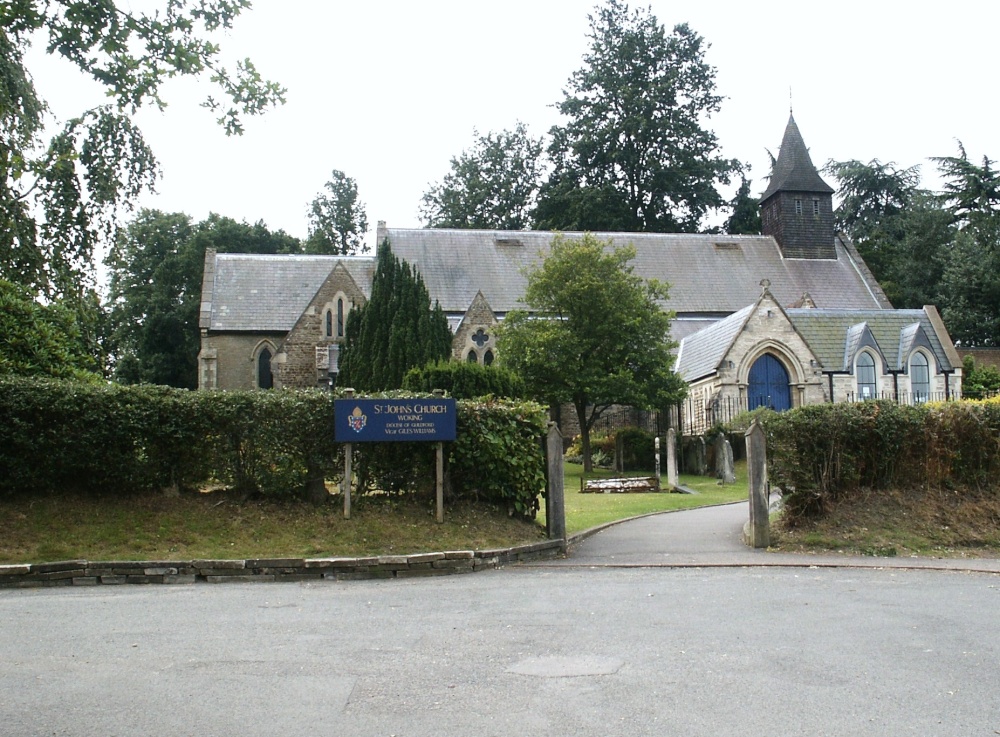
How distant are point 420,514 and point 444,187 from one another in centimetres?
5606

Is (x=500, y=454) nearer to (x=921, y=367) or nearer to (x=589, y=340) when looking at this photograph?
(x=589, y=340)

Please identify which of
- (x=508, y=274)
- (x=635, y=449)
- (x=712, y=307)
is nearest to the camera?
(x=635, y=449)

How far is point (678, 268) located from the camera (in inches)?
1943

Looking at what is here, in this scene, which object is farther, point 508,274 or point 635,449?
point 508,274

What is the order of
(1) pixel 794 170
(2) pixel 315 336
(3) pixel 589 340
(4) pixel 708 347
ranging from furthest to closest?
(1) pixel 794 170 < (2) pixel 315 336 < (4) pixel 708 347 < (3) pixel 589 340

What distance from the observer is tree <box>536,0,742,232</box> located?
60.1 meters

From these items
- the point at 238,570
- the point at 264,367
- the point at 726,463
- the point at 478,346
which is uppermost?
the point at 478,346

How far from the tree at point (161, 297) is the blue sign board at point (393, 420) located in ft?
141

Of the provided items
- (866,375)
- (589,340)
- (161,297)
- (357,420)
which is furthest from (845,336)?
(161,297)

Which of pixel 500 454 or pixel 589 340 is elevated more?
pixel 589 340

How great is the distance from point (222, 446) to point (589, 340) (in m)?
19.0

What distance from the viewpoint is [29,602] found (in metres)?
10.2

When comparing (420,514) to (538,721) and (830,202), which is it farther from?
(830,202)

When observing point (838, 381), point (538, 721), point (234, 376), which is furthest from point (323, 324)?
point (538, 721)
